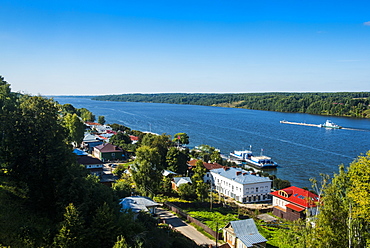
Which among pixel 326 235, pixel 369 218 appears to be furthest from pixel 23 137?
pixel 369 218

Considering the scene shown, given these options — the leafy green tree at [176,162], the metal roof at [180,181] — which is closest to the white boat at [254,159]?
the leafy green tree at [176,162]

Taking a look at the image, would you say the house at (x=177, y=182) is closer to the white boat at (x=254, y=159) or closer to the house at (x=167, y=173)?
the house at (x=167, y=173)

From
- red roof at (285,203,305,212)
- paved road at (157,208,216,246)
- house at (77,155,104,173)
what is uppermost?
house at (77,155,104,173)

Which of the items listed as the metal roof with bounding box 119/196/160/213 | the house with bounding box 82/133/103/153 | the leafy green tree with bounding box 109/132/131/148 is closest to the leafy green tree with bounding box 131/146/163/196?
the metal roof with bounding box 119/196/160/213

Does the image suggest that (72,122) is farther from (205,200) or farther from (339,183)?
(339,183)

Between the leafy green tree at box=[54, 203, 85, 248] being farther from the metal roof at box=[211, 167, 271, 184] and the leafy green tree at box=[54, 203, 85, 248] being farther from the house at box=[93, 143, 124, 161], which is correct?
the house at box=[93, 143, 124, 161]
